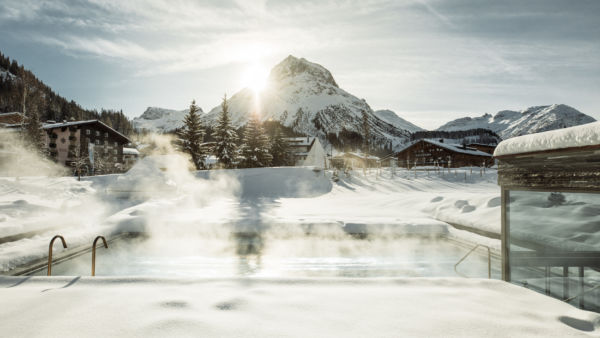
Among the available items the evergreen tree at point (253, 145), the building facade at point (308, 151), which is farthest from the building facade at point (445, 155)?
the evergreen tree at point (253, 145)

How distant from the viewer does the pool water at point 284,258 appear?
6824 mm

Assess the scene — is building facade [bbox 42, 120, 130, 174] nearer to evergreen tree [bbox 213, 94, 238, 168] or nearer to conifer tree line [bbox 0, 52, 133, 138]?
evergreen tree [bbox 213, 94, 238, 168]

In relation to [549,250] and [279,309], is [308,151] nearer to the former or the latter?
[549,250]

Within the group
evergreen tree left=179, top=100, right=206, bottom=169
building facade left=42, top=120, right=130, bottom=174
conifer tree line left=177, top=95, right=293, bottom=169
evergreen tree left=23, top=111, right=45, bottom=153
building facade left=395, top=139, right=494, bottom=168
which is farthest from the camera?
building facade left=395, top=139, right=494, bottom=168

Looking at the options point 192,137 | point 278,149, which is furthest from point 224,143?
point 278,149

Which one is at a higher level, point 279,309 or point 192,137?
point 192,137

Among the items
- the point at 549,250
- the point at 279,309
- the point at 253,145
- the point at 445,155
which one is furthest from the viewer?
the point at 445,155

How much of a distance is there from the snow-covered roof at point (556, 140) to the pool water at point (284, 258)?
407cm

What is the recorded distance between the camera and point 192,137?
2595 centimetres

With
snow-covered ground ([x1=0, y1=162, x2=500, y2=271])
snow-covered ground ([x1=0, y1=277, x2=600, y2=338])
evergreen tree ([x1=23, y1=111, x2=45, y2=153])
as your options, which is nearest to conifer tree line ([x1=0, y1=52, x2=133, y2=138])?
evergreen tree ([x1=23, y1=111, x2=45, y2=153])

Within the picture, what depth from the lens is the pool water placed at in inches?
269

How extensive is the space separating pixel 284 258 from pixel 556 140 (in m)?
→ 6.19

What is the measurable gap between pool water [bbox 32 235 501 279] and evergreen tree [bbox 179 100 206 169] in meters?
17.9

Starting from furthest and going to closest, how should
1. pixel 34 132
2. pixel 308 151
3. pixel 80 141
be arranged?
1. pixel 308 151
2. pixel 80 141
3. pixel 34 132
